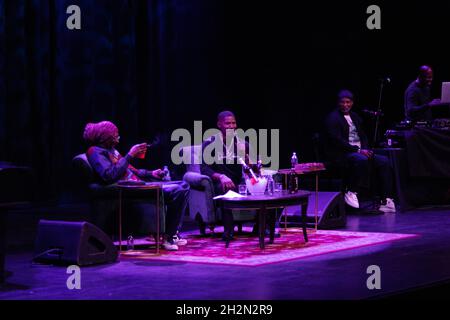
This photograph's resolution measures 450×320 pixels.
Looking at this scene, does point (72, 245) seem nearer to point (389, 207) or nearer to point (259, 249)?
point (259, 249)

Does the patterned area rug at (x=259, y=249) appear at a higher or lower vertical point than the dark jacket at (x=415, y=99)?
lower

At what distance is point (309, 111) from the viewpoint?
38.0 ft

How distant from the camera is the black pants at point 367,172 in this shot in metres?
9.46

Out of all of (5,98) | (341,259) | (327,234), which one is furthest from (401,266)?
(5,98)

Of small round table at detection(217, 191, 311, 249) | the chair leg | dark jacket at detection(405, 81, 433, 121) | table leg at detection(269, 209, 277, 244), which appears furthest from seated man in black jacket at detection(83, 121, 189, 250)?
dark jacket at detection(405, 81, 433, 121)

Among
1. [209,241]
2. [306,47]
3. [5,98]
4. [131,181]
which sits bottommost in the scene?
[209,241]

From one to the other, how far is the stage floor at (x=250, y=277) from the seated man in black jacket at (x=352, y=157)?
8.75 ft

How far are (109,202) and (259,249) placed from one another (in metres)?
1.30

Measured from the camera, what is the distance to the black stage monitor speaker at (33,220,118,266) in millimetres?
5844

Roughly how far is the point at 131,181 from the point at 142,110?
13.4ft

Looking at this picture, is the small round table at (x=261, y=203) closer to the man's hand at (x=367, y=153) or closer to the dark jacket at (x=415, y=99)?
the man's hand at (x=367, y=153)

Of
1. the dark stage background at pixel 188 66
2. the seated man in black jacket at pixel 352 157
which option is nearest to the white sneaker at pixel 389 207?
the seated man in black jacket at pixel 352 157

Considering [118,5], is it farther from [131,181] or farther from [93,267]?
[93,267]

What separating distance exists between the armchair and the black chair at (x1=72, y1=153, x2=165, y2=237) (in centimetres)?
65
